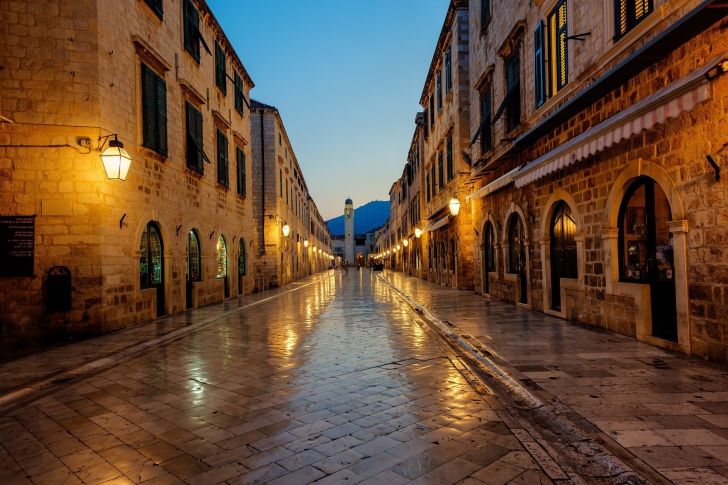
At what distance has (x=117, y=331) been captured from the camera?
9766mm

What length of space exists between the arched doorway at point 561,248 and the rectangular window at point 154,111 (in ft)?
33.5

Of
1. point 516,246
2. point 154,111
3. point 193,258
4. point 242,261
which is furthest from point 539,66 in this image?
point 242,261

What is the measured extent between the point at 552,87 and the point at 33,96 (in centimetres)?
1104

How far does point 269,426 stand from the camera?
4.07 m

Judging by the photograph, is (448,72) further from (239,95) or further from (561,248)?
(561,248)

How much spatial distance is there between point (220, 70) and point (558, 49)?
12850mm

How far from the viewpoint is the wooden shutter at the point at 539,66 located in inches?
436

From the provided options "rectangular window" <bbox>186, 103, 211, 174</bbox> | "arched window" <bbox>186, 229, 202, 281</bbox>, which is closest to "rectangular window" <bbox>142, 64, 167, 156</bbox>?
"rectangular window" <bbox>186, 103, 211, 174</bbox>

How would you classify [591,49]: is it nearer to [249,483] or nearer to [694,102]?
[694,102]

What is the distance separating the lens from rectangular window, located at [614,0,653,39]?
7.17 metres

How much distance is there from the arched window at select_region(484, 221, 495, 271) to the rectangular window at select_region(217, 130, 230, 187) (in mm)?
10188

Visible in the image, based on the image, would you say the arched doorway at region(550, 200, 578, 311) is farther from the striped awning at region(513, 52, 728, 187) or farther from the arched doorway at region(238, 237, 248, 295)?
the arched doorway at region(238, 237, 248, 295)

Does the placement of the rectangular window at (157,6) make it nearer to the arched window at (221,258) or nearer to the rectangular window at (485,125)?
the arched window at (221,258)

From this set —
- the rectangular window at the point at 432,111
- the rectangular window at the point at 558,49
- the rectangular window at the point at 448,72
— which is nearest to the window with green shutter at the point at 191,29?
the rectangular window at the point at 558,49
